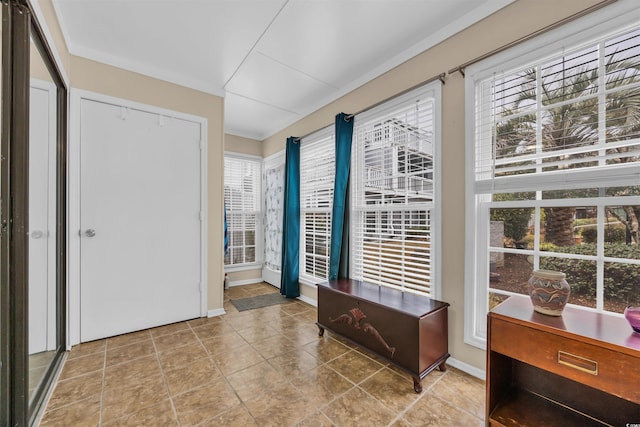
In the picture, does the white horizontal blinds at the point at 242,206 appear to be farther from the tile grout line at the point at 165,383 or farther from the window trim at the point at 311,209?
the tile grout line at the point at 165,383

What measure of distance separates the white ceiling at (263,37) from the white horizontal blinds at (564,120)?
607mm

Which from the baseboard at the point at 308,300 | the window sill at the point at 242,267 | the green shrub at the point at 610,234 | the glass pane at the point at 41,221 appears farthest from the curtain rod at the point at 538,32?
the window sill at the point at 242,267

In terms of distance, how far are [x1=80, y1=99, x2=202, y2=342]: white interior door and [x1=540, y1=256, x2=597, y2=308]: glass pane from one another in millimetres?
3162

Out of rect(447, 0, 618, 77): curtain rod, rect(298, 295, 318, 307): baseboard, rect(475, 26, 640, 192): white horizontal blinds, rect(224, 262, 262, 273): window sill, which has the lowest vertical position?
rect(298, 295, 318, 307): baseboard

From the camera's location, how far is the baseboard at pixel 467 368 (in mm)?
1815

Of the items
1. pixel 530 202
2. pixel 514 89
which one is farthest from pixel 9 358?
pixel 514 89

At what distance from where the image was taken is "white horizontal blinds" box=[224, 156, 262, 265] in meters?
4.42

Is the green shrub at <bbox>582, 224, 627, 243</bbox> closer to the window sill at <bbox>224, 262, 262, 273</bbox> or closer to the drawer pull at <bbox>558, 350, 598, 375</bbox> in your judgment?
the drawer pull at <bbox>558, 350, 598, 375</bbox>

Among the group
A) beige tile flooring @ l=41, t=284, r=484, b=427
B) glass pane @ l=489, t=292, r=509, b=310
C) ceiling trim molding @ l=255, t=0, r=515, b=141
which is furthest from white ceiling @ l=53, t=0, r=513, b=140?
beige tile flooring @ l=41, t=284, r=484, b=427

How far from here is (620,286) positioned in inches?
54.1

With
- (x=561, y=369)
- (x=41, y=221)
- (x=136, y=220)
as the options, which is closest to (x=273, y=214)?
(x=136, y=220)

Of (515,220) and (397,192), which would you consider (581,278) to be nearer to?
(515,220)

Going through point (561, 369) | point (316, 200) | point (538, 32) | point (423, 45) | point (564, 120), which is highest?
point (423, 45)

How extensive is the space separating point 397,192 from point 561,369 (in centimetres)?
162
